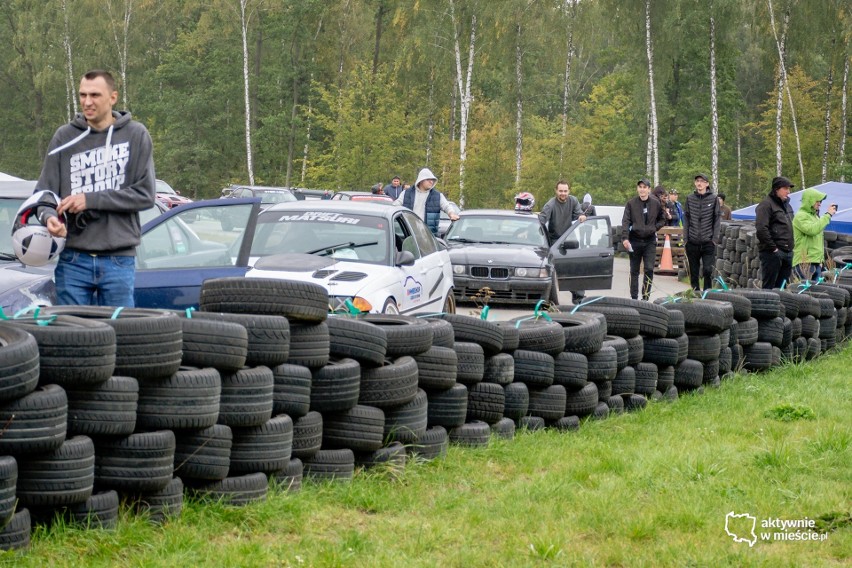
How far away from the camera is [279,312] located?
5660 mm

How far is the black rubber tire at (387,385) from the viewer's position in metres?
5.98

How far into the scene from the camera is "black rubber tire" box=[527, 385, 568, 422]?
751 centimetres

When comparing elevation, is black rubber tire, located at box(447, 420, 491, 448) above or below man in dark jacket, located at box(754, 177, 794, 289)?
below

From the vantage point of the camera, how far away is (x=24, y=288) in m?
7.72

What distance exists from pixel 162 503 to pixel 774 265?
38.3ft

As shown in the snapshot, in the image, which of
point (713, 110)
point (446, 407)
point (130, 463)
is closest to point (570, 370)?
point (446, 407)

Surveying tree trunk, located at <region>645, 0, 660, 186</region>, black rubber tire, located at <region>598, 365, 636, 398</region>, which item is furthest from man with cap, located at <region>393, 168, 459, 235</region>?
tree trunk, located at <region>645, 0, 660, 186</region>

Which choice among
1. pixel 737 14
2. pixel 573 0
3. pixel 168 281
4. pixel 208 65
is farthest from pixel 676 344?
pixel 208 65

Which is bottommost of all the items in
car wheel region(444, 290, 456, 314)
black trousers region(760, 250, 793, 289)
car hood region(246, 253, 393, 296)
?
car wheel region(444, 290, 456, 314)

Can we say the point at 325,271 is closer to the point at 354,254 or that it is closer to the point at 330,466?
the point at 354,254

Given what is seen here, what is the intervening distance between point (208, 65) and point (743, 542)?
6380cm

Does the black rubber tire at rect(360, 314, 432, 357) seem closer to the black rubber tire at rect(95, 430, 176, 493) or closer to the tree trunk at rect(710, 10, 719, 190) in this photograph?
the black rubber tire at rect(95, 430, 176, 493)

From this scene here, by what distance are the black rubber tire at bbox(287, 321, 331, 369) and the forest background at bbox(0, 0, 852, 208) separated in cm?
4300

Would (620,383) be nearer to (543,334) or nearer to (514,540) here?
(543,334)
